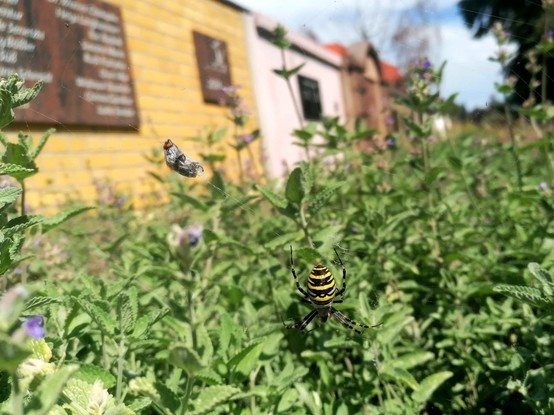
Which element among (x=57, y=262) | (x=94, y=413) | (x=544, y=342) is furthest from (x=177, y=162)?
(x=57, y=262)

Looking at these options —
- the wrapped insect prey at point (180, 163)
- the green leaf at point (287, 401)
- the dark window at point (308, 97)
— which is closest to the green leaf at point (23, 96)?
the wrapped insect prey at point (180, 163)

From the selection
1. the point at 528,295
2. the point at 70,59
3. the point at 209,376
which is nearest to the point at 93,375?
the point at 209,376

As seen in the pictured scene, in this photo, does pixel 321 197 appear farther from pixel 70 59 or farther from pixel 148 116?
pixel 148 116

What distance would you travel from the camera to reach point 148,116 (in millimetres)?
5250

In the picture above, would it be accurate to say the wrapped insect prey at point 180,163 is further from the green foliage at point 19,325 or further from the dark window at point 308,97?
the dark window at point 308,97

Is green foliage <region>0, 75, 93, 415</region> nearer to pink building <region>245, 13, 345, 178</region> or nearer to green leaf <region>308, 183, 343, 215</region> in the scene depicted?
green leaf <region>308, 183, 343, 215</region>

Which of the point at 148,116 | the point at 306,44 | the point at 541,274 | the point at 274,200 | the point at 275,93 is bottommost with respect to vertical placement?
the point at 541,274

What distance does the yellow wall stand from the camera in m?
4.34

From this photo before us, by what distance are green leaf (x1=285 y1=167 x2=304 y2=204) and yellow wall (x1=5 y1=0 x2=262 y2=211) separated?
254 cm

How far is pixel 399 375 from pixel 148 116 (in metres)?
4.50

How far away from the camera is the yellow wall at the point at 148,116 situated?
4.34 m

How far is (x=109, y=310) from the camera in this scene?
1074mm

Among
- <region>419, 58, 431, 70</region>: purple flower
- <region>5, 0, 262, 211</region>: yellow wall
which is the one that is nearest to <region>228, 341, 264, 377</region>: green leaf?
<region>419, 58, 431, 70</region>: purple flower

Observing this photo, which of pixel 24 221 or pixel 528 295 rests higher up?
pixel 24 221
